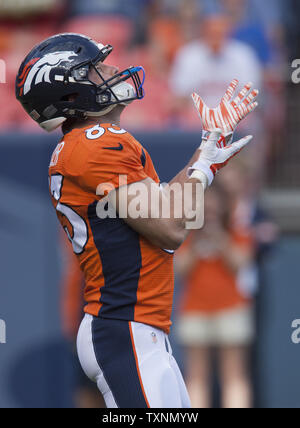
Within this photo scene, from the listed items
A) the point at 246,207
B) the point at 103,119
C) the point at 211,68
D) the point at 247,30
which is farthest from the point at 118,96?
the point at 247,30

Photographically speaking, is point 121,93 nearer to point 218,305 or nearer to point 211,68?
point 218,305

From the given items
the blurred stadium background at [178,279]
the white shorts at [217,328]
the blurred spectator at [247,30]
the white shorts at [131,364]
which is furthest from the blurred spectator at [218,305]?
the white shorts at [131,364]

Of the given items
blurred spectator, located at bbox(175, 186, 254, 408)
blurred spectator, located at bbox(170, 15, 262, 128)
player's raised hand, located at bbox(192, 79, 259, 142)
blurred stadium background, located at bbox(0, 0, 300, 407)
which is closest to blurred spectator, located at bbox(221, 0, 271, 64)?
blurred spectator, located at bbox(170, 15, 262, 128)

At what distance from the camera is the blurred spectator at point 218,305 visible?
19.2 ft

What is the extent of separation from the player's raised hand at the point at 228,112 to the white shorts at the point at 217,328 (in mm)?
2823

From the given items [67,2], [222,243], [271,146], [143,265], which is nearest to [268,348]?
[222,243]

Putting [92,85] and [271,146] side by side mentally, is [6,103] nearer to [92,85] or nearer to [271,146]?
[271,146]

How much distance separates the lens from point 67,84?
3.30 metres

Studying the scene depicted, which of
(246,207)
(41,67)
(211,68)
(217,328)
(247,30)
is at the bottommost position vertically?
(217,328)

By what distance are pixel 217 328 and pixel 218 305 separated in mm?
175

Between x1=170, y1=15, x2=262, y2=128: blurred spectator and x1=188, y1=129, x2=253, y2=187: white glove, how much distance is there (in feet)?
10.7

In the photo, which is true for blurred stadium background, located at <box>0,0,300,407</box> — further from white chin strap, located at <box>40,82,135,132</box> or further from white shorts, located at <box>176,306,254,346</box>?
white chin strap, located at <box>40,82,135,132</box>

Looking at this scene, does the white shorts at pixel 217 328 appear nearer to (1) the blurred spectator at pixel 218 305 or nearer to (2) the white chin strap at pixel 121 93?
(1) the blurred spectator at pixel 218 305

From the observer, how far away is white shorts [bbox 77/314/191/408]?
3100 mm
